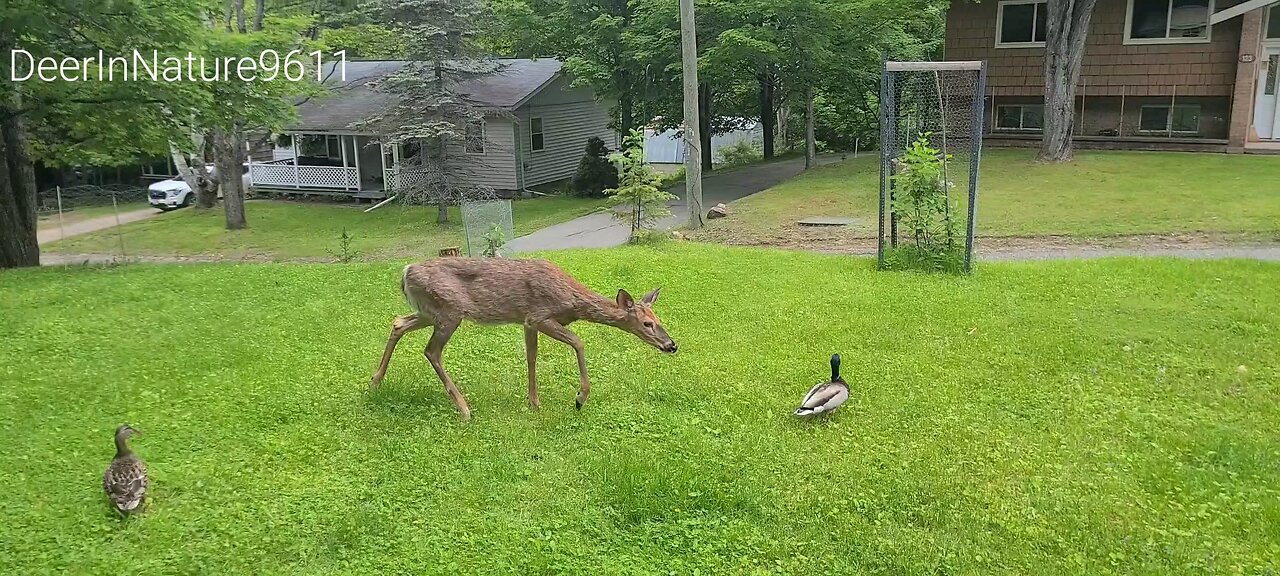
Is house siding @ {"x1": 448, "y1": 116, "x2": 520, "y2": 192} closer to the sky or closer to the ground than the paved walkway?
closer to the sky

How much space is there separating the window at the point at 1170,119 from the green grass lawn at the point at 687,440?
14.7 meters

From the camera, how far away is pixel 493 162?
27.0m

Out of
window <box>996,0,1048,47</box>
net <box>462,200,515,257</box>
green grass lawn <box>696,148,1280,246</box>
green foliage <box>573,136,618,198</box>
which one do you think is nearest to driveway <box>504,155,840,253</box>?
net <box>462,200,515,257</box>

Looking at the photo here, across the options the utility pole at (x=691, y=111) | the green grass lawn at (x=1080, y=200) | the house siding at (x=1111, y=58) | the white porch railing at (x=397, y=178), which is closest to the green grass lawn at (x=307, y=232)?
the white porch railing at (x=397, y=178)

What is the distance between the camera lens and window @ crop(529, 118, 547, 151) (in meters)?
27.4

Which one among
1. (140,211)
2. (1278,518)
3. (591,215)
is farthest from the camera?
(140,211)

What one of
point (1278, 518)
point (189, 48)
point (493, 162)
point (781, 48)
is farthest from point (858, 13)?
point (1278, 518)

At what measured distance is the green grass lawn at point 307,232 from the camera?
19.7 m

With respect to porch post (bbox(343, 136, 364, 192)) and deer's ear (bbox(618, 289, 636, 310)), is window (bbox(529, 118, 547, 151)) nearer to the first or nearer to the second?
porch post (bbox(343, 136, 364, 192))

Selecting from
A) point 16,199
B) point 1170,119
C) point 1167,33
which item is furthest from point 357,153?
point 1170,119

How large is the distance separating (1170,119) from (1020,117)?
3464mm

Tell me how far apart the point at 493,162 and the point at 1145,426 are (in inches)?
897

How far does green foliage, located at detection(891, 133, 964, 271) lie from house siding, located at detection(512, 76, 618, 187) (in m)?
16.5

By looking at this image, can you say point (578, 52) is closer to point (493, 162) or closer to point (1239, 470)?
point (493, 162)
